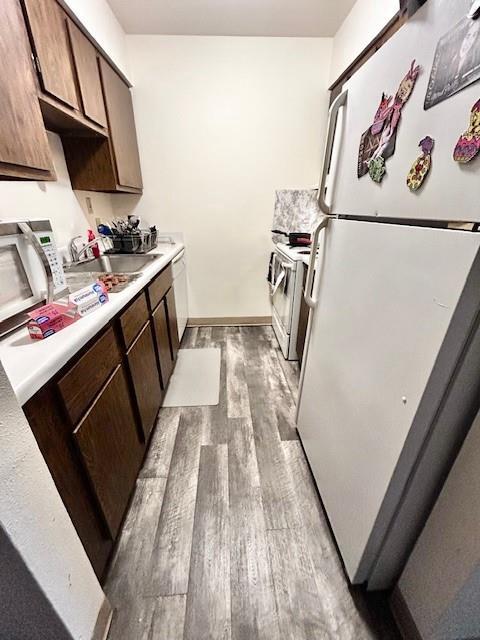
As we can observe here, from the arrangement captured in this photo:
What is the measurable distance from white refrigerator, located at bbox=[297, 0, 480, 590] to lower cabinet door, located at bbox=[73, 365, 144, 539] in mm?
851

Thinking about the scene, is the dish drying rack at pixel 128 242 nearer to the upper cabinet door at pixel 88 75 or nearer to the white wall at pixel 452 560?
the upper cabinet door at pixel 88 75

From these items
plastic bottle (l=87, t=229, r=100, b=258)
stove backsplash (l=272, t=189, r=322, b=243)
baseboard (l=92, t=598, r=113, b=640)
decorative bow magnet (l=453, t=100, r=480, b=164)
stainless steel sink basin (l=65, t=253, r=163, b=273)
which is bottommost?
baseboard (l=92, t=598, r=113, b=640)

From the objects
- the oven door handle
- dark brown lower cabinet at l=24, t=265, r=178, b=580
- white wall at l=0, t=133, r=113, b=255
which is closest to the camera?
dark brown lower cabinet at l=24, t=265, r=178, b=580

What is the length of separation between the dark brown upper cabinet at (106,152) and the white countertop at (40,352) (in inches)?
56.7

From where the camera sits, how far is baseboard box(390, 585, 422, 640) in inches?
31.6

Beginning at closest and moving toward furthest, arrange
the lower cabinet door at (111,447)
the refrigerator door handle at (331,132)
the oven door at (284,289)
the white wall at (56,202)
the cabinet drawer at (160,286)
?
the lower cabinet door at (111,447)
the refrigerator door handle at (331,132)
the white wall at (56,202)
the cabinet drawer at (160,286)
the oven door at (284,289)

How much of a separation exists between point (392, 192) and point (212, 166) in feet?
7.10

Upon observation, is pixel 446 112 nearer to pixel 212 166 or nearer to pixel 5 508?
pixel 5 508

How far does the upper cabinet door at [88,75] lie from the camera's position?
142cm

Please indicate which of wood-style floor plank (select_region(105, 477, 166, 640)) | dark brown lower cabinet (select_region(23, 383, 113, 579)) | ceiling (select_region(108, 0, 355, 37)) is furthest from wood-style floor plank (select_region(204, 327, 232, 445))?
ceiling (select_region(108, 0, 355, 37))

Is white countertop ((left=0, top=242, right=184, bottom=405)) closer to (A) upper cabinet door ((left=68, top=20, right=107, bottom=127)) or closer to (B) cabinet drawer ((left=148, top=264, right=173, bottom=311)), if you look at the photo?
(B) cabinet drawer ((left=148, top=264, right=173, bottom=311))

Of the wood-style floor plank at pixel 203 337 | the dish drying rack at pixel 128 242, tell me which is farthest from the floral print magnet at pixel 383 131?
the wood-style floor plank at pixel 203 337

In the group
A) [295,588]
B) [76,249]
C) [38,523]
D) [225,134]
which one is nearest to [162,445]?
[295,588]

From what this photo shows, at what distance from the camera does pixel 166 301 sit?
1940 mm
